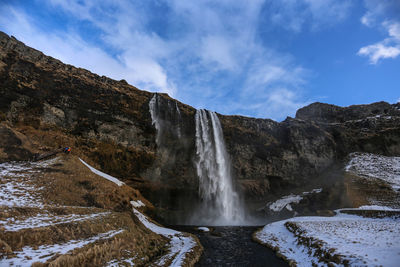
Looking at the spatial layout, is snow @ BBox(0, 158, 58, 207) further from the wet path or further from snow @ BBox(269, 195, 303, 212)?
snow @ BBox(269, 195, 303, 212)

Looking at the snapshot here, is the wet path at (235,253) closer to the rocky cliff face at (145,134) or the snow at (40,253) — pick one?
the snow at (40,253)

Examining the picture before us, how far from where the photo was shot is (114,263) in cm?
817

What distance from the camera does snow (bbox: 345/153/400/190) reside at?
34.9 m

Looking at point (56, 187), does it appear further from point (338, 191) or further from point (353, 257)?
point (338, 191)

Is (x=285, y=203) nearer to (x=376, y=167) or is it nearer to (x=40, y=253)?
(x=376, y=167)

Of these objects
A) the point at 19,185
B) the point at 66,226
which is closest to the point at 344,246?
the point at 66,226

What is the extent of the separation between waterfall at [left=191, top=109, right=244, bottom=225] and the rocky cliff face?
5.03 ft

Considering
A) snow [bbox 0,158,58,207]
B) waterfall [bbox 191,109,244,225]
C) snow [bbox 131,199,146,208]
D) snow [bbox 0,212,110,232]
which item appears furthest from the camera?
waterfall [bbox 191,109,244,225]

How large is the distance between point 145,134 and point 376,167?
4520 centimetres

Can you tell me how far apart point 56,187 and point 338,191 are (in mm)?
37604

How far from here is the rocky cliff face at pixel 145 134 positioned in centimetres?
2277

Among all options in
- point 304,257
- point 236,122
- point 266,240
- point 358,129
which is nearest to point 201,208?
point 266,240

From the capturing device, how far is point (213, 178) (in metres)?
33.1

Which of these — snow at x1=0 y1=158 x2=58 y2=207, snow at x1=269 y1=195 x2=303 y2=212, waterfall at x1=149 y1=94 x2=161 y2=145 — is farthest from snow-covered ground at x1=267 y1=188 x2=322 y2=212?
snow at x1=0 y1=158 x2=58 y2=207
